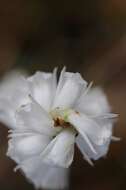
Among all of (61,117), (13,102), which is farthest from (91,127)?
(13,102)

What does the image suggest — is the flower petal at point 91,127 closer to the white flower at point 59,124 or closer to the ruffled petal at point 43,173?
the white flower at point 59,124

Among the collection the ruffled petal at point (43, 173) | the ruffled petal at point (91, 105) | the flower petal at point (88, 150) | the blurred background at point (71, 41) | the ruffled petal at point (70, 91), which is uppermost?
the blurred background at point (71, 41)

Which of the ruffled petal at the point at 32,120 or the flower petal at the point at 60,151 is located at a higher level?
the ruffled petal at the point at 32,120

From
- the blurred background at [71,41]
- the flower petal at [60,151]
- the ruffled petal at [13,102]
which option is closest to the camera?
the flower petal at [60,151]

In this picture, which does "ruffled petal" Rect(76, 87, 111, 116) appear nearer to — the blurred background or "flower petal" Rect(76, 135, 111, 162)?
"flower petal" Rect(76, 135, 111, 162)

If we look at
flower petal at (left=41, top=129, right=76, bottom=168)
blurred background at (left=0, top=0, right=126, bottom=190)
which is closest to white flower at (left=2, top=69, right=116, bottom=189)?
flower petal at (left=41, top=129, right=76, bottom=168)

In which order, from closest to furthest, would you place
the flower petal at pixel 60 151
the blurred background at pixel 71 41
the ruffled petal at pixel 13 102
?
the flower petal at pixel 60 151 → the ruffled petal at pixel 13 102 → the blurred background at pixel 71 41

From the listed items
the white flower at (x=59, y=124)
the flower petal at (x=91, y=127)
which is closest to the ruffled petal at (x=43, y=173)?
the white flower at (x=59, y=124)
